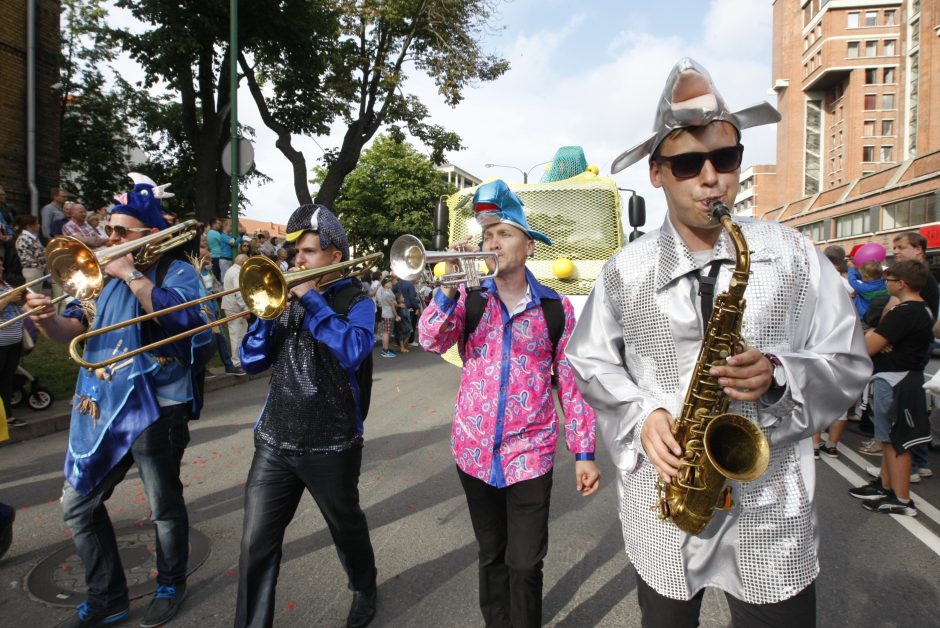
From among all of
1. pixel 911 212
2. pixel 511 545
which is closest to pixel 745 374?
pixel 511 545

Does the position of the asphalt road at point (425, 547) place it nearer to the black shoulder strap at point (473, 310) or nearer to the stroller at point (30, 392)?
the stroller at point (30, 392)

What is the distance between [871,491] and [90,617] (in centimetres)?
530

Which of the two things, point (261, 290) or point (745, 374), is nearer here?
point (745, 374)

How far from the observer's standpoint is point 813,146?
71500 millimetres

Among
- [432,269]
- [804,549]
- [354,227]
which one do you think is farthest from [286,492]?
[354,227]

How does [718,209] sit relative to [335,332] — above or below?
above

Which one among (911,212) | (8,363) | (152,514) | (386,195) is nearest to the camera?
(152,514)

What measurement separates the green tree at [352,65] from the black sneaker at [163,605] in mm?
15111

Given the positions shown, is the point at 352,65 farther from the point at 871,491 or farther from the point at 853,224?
the point at 853,224

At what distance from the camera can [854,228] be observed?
145ft

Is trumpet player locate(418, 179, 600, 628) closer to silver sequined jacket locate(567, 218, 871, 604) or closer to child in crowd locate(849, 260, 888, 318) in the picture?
silver sequined jacket locate(567, 218, 871, 604)

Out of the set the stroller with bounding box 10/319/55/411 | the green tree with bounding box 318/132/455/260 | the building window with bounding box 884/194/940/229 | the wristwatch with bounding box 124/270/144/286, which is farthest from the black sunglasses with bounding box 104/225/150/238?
the building window with bounding box 884/194/940/229

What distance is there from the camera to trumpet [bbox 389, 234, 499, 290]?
2.65m

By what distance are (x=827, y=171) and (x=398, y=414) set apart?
252ft
